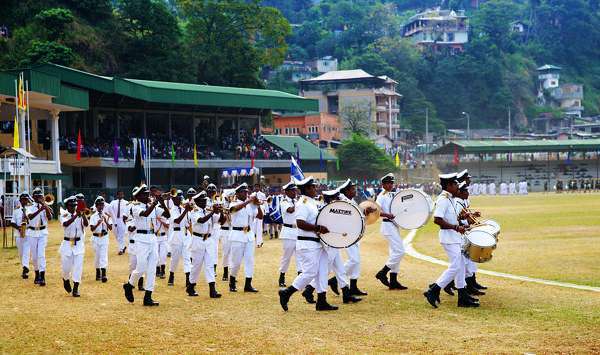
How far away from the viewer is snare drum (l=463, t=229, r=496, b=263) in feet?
46.1

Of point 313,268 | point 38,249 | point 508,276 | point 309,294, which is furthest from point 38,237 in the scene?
point 508,276

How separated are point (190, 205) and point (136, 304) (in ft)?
7.02

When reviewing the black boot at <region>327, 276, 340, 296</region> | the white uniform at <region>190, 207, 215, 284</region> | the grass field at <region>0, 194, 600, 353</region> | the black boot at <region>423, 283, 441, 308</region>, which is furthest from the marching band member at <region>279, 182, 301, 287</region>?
the black boot at <region>423, 283, 441, 308</region>

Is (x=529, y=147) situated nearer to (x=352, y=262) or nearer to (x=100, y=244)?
(x=100, y=244)

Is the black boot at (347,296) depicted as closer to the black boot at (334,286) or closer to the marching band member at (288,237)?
the black boot at (334,286)

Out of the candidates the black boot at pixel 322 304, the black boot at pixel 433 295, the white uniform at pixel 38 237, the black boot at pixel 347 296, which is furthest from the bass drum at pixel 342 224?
the white uniform at pixel 38 237

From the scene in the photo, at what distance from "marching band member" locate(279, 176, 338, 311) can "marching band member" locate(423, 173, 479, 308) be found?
1692 millimetres

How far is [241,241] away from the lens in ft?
54.3

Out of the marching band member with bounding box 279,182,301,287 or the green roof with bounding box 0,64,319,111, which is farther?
the green roof with bounding box 0,64,319,111

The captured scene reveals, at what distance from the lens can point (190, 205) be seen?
52.9ft

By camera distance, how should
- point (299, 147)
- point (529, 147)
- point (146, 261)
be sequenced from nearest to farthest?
point (146, 261)
point (299, 147)
point (529, 147)

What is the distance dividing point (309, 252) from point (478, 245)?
2707 mm

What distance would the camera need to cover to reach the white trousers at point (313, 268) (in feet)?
45.1

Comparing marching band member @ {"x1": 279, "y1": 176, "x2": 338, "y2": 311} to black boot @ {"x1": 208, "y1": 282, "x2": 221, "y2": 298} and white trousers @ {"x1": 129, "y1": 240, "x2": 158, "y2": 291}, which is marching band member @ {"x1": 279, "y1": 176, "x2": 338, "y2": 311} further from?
white trousers @ {"x1": 129, "y1": 240, "x2": 158, "y2": 291}
